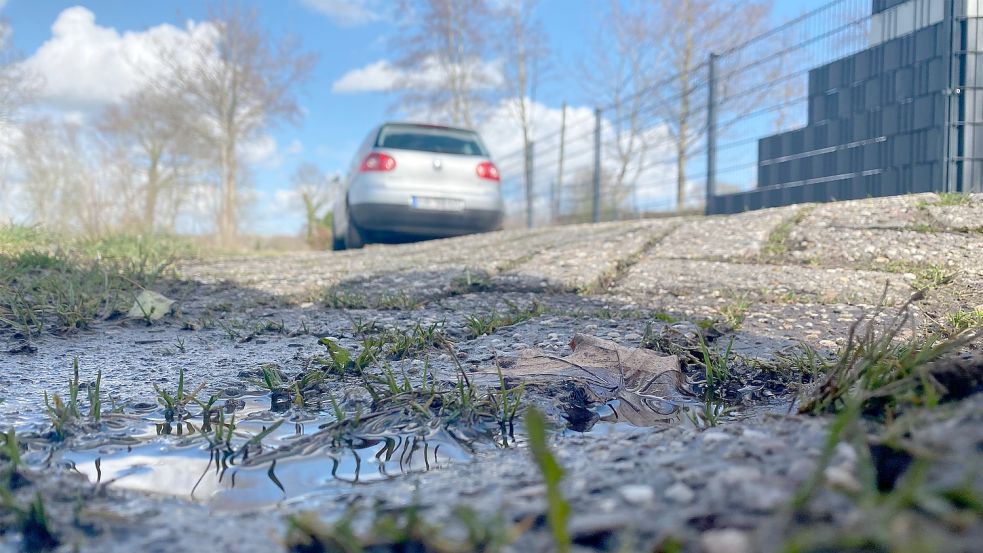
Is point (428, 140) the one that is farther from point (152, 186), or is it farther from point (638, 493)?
point (152, 186)

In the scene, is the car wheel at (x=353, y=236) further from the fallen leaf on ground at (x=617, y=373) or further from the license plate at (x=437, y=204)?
the fallen leaf on ground at (x=617, y=373)

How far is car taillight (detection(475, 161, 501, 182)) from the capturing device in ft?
25.5

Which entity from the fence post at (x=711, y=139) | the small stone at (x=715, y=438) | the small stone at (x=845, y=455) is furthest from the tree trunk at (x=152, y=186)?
the small stone at (x=845, y=455)

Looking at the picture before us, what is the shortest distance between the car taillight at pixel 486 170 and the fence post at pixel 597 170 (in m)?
2.81

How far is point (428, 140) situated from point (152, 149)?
14502 mm

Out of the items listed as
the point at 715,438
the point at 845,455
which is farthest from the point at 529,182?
the point at 845,455

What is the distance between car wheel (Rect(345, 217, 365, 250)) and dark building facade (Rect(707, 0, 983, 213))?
4670mm

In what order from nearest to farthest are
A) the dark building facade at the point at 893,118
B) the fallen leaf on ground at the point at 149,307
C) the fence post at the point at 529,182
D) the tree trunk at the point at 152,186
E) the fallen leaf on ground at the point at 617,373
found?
the fallen leaf on ground at the point at 617,373 < the fallen leaf on ground at the point at 149,307 < the dark building facade at the point at 893,118 < the fence post at the point at 529,182 < the tree trunk at the point at 152,186

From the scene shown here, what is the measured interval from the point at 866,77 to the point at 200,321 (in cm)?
592

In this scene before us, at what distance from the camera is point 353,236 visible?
830 cm

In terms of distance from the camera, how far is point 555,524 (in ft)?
1.98

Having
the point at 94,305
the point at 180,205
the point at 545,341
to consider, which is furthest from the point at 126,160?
the point at 545,341

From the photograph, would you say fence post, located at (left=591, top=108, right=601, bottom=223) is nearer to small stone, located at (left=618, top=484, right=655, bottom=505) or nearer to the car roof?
the car roof

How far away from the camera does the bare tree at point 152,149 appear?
17.8m
